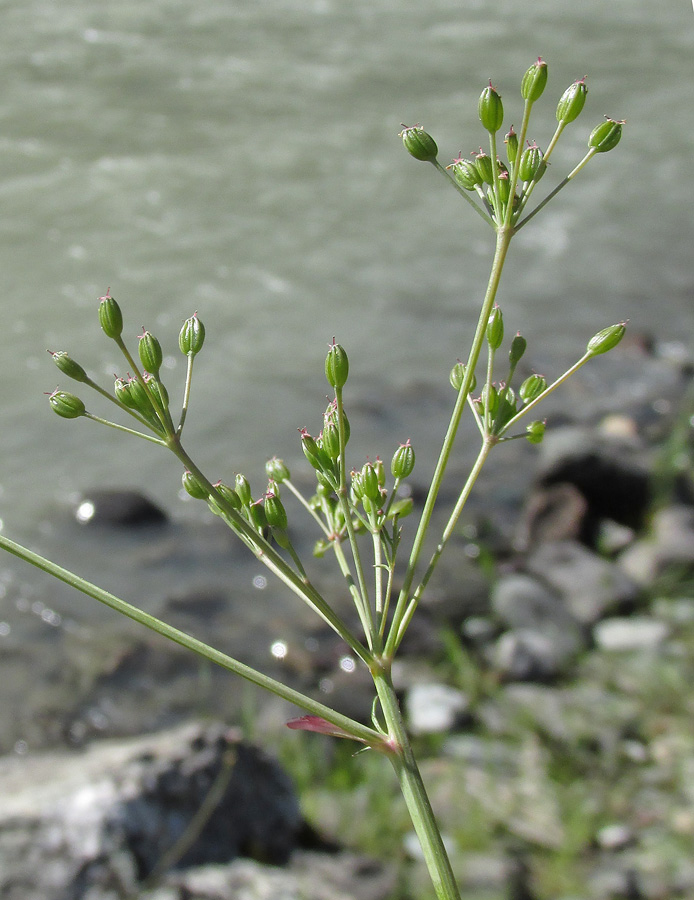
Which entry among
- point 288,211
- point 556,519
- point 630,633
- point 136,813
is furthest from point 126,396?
point 288,211

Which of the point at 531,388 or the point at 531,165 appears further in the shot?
the point at 531,388

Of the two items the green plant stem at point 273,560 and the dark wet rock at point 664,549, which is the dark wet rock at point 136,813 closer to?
the green plant stem at point 273,560

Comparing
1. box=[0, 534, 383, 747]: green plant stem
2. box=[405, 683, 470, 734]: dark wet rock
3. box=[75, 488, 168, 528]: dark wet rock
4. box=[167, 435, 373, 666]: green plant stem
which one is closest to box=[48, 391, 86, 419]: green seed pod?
box=[167, 435, 373, 666]: green plant stem

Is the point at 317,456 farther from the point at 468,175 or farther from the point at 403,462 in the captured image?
the point at 468,175

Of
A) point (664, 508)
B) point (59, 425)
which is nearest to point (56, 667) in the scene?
point (59, 425)

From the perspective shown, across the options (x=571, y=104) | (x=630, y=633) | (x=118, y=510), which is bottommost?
Result: (x=118, y=510)

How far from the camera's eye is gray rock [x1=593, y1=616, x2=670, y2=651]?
7137 mm

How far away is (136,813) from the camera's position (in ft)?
12.5

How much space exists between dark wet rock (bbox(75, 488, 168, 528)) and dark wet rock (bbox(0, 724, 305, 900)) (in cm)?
418

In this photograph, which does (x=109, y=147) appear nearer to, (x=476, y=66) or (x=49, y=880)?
(x=476, y=66)

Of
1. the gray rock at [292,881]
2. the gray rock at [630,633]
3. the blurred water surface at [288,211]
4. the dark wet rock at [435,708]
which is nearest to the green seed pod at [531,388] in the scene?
the gray rock at [292,881]

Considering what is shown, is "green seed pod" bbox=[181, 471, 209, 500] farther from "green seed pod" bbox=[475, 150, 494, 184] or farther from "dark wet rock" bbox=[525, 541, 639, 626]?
"dark wet rock" bbox=[525, 541, 639, 626]

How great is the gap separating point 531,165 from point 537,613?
680 centimetres

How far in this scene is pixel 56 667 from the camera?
24.7 ft
